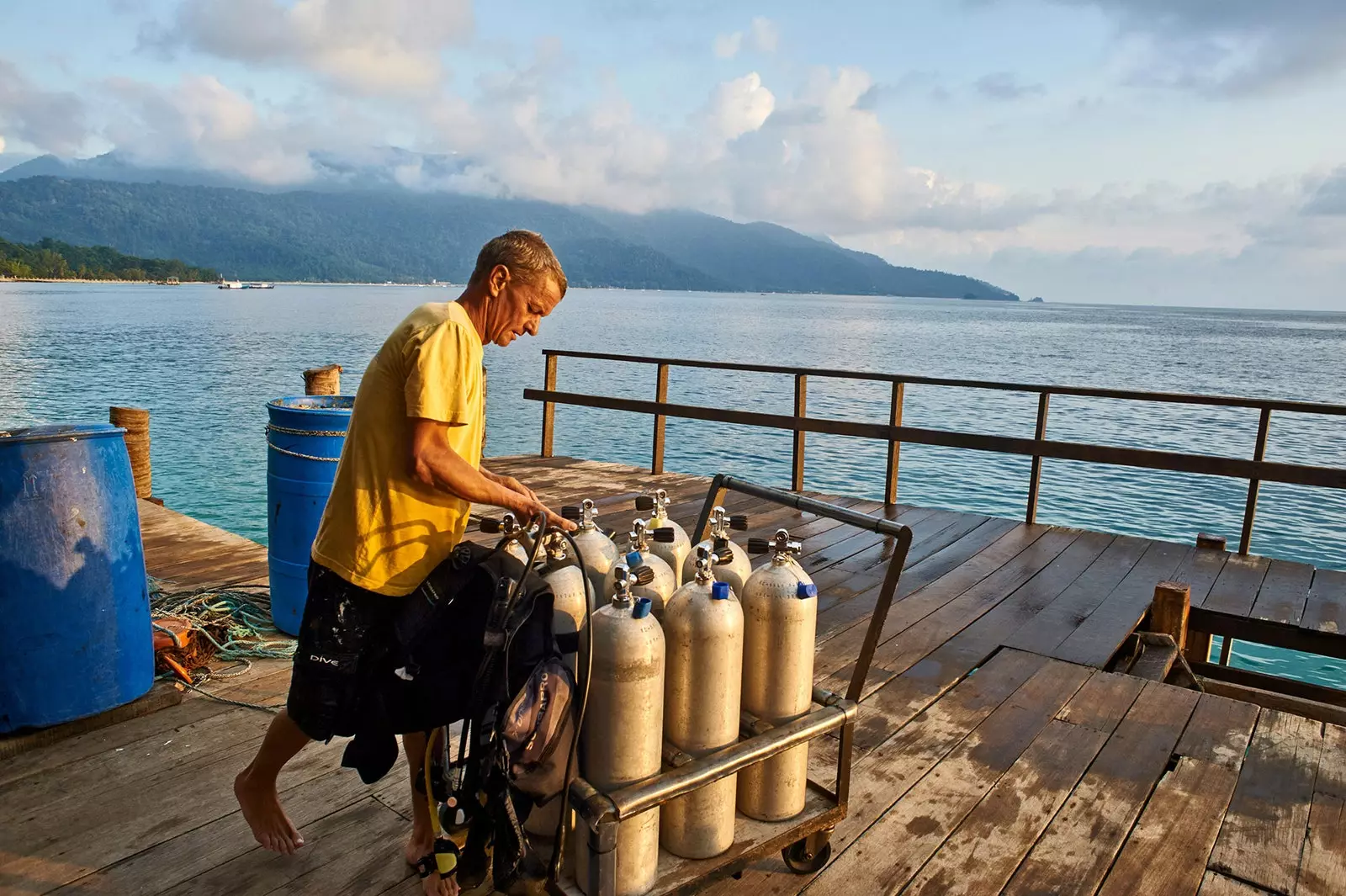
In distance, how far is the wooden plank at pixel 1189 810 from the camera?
2.72 meters

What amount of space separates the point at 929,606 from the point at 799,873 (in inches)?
111

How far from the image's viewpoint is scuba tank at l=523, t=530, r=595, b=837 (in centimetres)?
213

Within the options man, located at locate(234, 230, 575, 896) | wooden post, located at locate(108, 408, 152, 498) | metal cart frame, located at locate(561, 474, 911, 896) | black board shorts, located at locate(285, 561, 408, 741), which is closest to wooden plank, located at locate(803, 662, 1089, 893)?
metal cart frame, located at locate(561, 474, 911, 896)

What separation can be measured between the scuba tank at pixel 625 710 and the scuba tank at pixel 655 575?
15 centimetres

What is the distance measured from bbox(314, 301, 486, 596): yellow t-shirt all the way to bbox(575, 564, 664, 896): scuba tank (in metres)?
0.53

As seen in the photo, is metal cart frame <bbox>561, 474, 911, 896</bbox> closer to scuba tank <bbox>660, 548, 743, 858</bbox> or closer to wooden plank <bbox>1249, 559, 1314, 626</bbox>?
scuba tank <bbox>660, 548, 743, 858</bbox>

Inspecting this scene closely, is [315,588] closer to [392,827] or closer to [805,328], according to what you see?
[392,827]

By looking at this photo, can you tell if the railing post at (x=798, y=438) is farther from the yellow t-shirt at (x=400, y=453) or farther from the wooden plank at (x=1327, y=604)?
the yellow t-shirt at (x=400, y=453)

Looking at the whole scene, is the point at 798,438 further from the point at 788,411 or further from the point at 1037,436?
the point at 788,411

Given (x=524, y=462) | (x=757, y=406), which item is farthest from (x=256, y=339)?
(x=524, y=462)

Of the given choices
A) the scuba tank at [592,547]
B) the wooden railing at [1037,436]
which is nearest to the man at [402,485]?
the scuba tank at [592,547]

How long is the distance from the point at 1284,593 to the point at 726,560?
490 cm

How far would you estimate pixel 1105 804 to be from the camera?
3143 millimetres

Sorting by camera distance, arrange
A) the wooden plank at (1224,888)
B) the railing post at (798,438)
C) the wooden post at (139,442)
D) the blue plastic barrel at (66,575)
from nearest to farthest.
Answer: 1. the wooden plank at (1224,888)
2. the blue plastic barrel at (66,575)
3. the railing post at (798,438)
4. the wooden post at (139,442)
